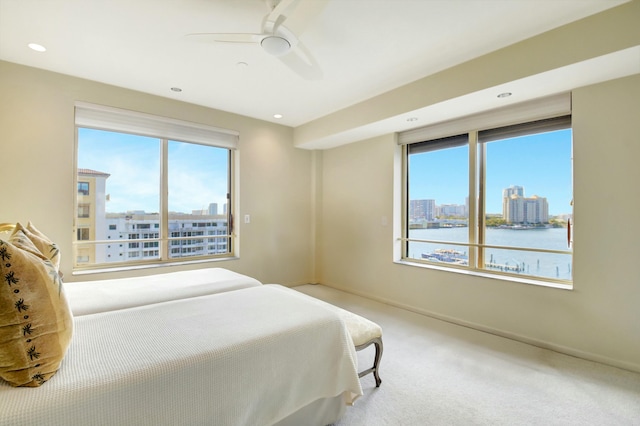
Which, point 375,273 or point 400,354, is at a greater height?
point 375,273

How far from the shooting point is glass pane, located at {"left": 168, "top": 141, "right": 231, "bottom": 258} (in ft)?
11.9

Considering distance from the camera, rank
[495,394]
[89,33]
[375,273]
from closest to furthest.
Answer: [495,394], [89,33], [375,273]

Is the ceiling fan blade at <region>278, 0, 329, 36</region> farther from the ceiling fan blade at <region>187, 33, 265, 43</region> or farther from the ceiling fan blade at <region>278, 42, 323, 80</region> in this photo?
the ceiling fan blade at <region>278, 42, 323, 80</region>

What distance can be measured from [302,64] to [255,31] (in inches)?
19.4

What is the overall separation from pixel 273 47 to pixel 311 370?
196cm

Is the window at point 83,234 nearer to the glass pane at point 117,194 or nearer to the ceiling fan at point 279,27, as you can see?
the glass pane at point 117,194

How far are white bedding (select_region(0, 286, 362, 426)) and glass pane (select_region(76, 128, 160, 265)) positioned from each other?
1.99 metres

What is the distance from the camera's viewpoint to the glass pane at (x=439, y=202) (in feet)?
11.0

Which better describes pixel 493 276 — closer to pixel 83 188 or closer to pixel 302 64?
pixel 302 64

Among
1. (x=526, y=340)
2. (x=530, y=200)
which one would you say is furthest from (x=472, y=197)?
(x=526, y=340)

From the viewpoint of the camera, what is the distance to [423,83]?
111 inches

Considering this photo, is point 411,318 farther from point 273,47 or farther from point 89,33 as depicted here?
point 89,33

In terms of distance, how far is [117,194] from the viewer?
3232 millimetres

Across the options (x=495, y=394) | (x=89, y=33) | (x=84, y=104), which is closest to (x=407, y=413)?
(x=495, y=394)
